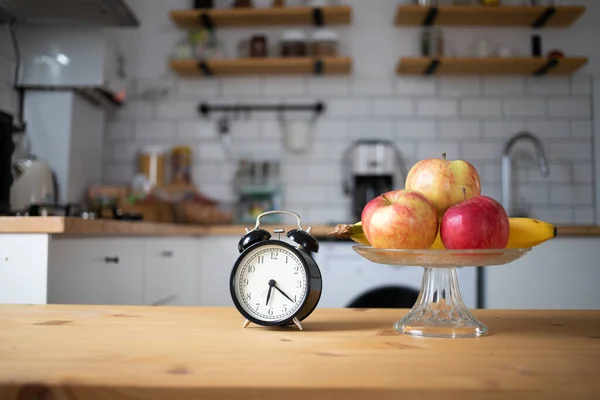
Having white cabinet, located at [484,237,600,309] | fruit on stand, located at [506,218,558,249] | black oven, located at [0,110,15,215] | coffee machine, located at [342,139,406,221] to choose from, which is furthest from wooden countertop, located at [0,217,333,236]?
white cabinet, located at [484,237,600,309]

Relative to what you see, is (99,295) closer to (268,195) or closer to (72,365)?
(72,365)

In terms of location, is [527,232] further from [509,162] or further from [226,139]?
[226,139]

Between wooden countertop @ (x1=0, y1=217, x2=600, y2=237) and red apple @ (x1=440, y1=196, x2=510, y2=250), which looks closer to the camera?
A: red apple @ (x1=440, y1=196, x2=510, y2=250)

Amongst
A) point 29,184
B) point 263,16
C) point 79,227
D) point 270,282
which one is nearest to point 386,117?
point 263,16

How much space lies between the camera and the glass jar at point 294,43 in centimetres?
362

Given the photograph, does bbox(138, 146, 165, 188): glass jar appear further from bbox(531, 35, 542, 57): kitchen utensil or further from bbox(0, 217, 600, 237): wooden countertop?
bbox(531, 35, 542, 57): kitchen utensil

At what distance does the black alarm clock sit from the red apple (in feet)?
0.56

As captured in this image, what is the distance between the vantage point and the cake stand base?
2.39 feet

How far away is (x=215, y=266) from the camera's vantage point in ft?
10.1

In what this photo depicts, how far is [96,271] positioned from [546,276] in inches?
78.8

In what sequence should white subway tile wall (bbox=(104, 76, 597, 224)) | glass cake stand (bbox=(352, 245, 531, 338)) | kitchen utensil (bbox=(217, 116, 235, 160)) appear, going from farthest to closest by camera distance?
1. kitchen utensil (bbox=(217, 116, 235, 160))
2. white subway tile wall (bbox=(104, 76, 597, 224))
3. glass cake stand (bbox=(352, 245, 531, 338))

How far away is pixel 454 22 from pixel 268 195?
4.67 ft

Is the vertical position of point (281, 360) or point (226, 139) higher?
point (226, 139)

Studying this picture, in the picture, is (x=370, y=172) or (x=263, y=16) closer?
(x=370, y=172)
